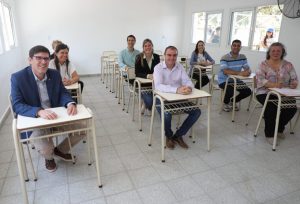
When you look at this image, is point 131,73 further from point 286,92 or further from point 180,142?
point 286,92

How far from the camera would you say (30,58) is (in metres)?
1.83

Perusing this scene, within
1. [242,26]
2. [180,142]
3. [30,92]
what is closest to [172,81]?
[180,142]

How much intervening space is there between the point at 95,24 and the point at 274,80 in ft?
16.1

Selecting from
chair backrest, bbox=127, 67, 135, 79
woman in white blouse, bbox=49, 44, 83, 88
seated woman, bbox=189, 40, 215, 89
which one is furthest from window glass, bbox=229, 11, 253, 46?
woman in white blouse, bbox=49, 44, 83, 88

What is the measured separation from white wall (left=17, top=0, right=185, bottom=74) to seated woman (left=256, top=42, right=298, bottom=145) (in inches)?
178

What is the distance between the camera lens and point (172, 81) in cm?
266

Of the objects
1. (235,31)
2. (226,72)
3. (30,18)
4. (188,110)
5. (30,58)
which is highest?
(30,18)

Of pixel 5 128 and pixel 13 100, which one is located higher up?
pixel 13 100

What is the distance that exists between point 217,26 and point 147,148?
15.2 feet

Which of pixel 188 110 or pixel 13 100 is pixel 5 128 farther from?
pixel 188 110

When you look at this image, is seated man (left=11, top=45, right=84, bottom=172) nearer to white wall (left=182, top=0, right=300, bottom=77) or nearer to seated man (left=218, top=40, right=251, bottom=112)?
seated man (left=218, top=40, right=251, bottom=112)

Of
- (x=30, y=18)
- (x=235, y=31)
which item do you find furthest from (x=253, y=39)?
(x=30, y=18)

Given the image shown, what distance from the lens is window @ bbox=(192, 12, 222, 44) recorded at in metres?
6.02

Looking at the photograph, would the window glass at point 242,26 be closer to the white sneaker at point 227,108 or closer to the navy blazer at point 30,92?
the white sneaker at point 227,108
